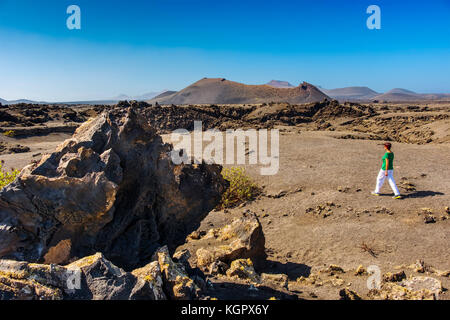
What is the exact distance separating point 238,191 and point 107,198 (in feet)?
20.5

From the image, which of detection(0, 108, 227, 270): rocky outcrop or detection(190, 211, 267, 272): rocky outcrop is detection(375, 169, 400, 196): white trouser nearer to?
detection(190, 211, 267, 272): rocky outcrop

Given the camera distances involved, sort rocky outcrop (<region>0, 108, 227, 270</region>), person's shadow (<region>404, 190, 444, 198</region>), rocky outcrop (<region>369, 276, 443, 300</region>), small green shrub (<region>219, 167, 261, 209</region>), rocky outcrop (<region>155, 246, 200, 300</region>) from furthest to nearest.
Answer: small green shrub (<region>219, 167, 261, 209</region>), person's shadow (<region>404, 190, 444, 198</region>), rocky outcrop (<region>369, 276, 443, 300</region>), rocky outcrop (<region>0, 108, 227, 270</region>), rocky outcrop (<region>155, 246, 200, 300</region>)

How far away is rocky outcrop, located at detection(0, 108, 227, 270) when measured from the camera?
2.99 m

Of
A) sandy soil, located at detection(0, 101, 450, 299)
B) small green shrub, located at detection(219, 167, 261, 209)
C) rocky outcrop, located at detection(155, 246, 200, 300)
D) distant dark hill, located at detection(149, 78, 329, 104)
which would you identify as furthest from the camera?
distant dark hill, located at detection(149, 78, 329, 104)

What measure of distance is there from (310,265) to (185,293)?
11.1 ft

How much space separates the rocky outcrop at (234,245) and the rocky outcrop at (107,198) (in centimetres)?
70

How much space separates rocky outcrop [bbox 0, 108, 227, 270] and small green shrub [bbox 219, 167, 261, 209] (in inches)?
179

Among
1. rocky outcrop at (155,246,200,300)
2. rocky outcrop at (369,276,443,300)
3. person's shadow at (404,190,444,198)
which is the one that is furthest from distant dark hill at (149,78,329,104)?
rocky outcrop at (155,246,200,300)

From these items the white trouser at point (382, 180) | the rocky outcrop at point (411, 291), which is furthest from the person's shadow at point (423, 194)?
the rocky outcrop at point (411, 291)

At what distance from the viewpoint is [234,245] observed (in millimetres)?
4891

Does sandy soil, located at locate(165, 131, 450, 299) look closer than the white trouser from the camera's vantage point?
Yes

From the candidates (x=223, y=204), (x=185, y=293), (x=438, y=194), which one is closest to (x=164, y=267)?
(x=185, y=293)

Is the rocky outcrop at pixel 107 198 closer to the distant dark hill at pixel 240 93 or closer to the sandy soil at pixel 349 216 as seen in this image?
the sandy soil at pixel 349 216
